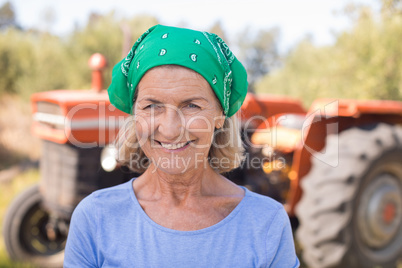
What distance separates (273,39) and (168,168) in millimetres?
21037

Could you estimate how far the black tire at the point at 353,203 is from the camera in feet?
9.76

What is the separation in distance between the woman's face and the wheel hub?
7.52 ft

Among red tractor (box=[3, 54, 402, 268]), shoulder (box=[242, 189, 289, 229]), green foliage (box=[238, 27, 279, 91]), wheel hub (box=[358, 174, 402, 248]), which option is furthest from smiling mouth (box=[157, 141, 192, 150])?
green foliage (box=[238, 27, 279, 91])

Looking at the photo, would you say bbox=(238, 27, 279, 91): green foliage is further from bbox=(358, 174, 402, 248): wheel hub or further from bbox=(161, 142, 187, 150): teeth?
bbox=(161, 142, 187, 150): teeth

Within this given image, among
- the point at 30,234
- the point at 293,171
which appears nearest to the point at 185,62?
the point at 293,171

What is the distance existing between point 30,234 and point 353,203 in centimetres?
274

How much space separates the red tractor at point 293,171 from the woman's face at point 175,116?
1.64 meters

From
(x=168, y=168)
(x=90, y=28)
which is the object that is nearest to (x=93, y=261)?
(x=168, y=168)

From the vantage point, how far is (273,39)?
70.1 ft

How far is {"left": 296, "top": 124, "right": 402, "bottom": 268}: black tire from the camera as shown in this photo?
9.76 ft

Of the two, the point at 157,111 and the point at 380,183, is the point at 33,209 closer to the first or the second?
the point at 157,111

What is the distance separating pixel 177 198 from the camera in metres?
1.39

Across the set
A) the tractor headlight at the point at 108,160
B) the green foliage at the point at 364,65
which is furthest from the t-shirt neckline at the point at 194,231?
the green foliage at the point at 364,65

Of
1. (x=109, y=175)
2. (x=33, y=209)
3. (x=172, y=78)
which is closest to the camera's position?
(x=172, y=78)
